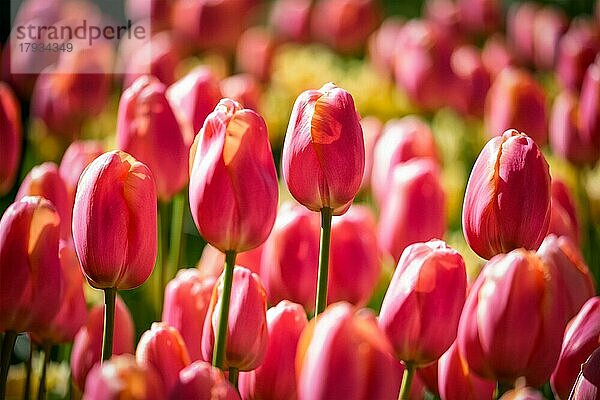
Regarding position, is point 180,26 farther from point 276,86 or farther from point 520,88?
point 520,88

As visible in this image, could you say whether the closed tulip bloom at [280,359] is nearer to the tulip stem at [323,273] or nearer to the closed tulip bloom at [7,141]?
the tulip stem at [323,273]

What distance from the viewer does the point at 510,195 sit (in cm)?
59

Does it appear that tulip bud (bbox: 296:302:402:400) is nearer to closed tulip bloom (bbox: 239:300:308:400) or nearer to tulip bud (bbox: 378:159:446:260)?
closed tulip bloom (bbox: 239:300:308:400)

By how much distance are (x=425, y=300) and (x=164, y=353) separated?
6.0 inches

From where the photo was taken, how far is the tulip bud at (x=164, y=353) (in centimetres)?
54

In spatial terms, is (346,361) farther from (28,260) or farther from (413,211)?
(413,211)

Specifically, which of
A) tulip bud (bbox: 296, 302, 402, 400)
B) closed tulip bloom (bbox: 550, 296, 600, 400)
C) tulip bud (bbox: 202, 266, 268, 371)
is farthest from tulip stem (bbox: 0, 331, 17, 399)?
closed tulip bloom (bbox: 550, 296, 600, 400)

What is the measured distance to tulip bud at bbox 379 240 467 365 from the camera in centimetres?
56

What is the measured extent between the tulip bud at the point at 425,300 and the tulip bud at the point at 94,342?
204mm

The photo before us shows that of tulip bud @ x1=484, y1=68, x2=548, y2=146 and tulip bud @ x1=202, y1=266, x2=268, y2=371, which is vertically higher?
tulip bud @ x1=484, y1=68, x2=548, y2=146

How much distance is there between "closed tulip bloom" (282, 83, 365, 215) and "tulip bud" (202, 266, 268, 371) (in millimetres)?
65

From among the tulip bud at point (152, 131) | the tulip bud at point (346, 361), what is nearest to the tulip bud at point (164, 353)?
the tulip bud at point (346, 361)

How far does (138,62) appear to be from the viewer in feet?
4.04

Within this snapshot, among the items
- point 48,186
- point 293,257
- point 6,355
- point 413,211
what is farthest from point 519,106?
point 6,355
